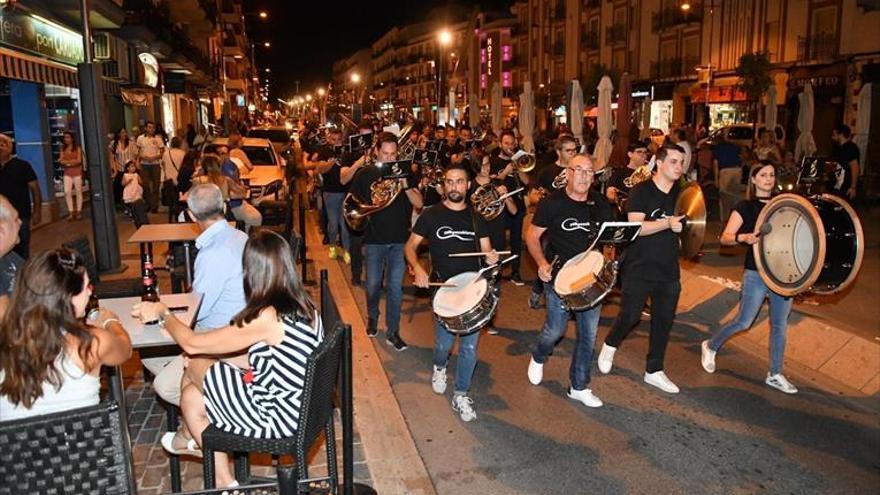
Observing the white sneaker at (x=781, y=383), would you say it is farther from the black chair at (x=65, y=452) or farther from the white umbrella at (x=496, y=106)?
the white umbrella at (x=496, y=106)

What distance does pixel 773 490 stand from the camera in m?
4.76

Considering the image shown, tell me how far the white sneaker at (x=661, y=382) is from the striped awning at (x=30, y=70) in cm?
1037

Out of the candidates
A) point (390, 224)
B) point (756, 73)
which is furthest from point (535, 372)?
point (756, 73)

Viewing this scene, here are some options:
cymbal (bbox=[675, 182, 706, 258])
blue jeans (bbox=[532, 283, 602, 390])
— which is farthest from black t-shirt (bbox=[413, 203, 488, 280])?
cymbal (bbox=[675, 182, 706, 258])

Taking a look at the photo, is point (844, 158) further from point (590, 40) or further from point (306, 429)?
point (590, 40)

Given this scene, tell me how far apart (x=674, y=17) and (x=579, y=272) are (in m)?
40.6

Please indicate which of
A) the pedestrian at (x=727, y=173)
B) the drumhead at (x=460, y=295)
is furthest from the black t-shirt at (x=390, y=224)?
the pedestrian at (x=727, y=173)

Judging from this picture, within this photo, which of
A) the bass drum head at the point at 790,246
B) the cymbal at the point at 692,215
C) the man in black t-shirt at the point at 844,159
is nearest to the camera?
the bass drum head at the point at 790,246

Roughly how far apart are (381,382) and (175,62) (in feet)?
87.3

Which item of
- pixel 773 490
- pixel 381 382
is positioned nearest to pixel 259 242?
pixel 381 382

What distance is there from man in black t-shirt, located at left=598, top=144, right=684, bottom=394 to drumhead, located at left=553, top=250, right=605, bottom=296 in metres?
0.60

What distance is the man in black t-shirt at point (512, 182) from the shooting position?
970cm

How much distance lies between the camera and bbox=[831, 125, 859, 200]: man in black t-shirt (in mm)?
12922

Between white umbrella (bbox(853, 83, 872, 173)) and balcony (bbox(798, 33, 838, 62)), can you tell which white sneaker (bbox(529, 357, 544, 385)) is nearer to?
white umbrella (bbox(853, 83, 872, 173))
